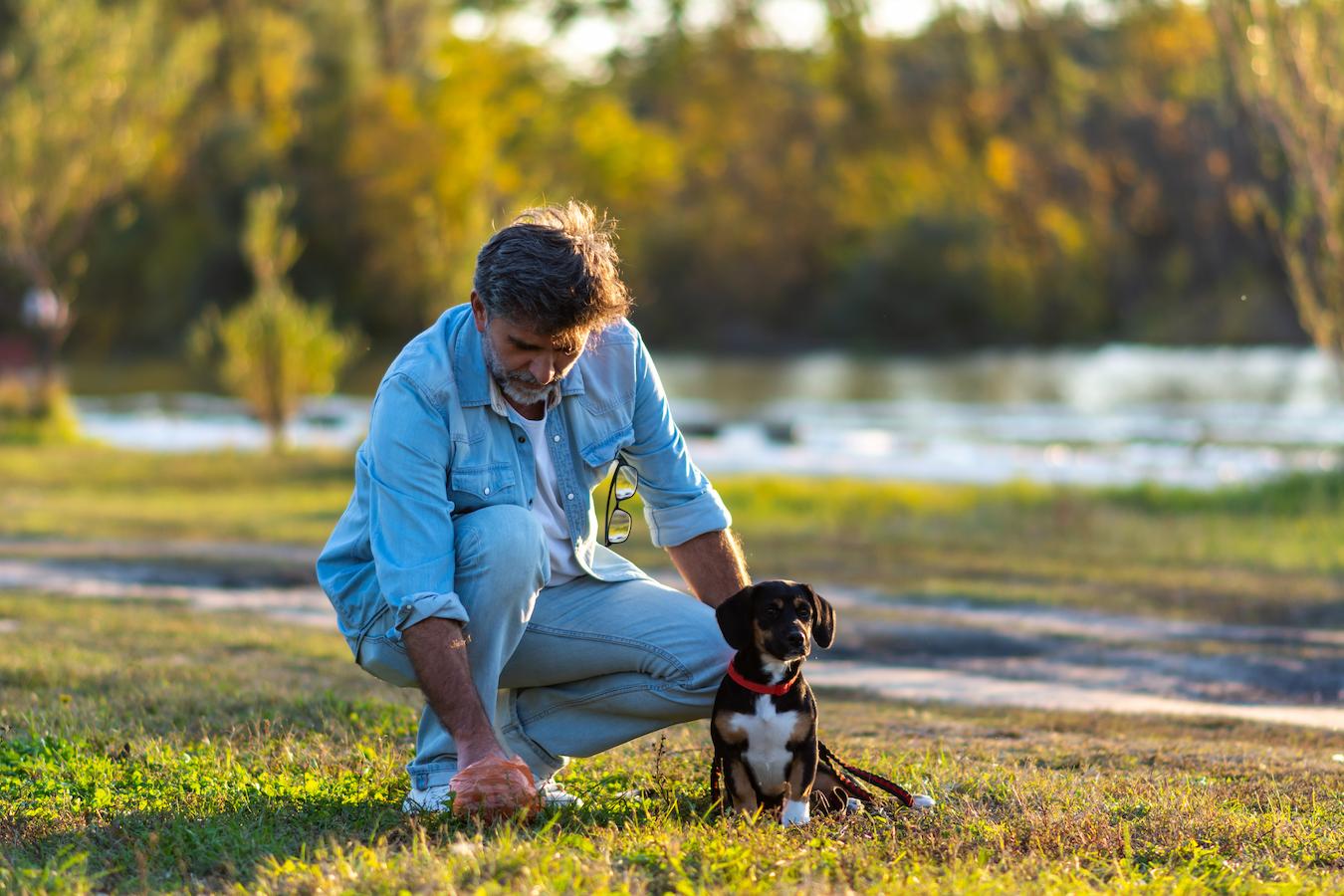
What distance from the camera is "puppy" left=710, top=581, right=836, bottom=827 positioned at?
4.74 m

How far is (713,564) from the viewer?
5.37m

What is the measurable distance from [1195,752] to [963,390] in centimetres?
3796

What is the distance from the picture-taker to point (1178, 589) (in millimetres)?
12258

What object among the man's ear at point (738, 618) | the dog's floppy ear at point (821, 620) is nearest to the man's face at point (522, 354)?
the man's ear at point (738, 618)

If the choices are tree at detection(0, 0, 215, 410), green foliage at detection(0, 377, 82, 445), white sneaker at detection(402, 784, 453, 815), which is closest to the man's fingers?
white sneaker at detection(402, 784, 453, 815)

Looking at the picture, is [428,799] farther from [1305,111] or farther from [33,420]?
[33,420]

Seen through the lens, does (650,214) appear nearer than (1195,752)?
No

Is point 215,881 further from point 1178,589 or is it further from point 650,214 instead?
point 650,214

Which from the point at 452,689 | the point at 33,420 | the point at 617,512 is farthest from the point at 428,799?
the point at 33,420

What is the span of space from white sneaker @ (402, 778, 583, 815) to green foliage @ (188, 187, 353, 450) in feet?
63.4

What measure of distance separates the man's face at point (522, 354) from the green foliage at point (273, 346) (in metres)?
19.4

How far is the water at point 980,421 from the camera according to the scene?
24234 mm

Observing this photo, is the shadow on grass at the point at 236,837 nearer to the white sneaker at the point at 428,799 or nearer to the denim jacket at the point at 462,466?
the white sneaker at the point at 428,799

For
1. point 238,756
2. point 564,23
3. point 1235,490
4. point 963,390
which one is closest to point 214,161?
point 564,23
